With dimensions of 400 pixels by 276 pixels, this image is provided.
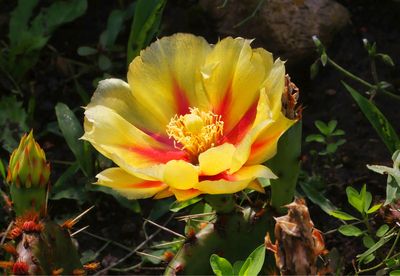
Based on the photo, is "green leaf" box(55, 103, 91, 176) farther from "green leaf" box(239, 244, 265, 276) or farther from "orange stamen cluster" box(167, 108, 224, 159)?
"green leaf" box(239, 244, 265, 276)

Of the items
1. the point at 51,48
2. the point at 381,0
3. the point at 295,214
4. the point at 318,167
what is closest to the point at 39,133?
the point at 51,48

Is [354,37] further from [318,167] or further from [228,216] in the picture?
Result: [228,216]

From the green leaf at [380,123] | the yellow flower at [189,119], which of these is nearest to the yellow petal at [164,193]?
the yellow flower at [189,119]

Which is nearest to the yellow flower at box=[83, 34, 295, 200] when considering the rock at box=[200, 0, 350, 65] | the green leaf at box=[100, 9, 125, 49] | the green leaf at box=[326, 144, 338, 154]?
the green leaf at box=[326, 144, 338, 154]

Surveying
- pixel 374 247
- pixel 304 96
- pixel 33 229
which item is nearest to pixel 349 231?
pixel 374 247

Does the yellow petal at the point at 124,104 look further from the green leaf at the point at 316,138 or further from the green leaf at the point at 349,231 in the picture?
the green leaf at the point at 316,138
